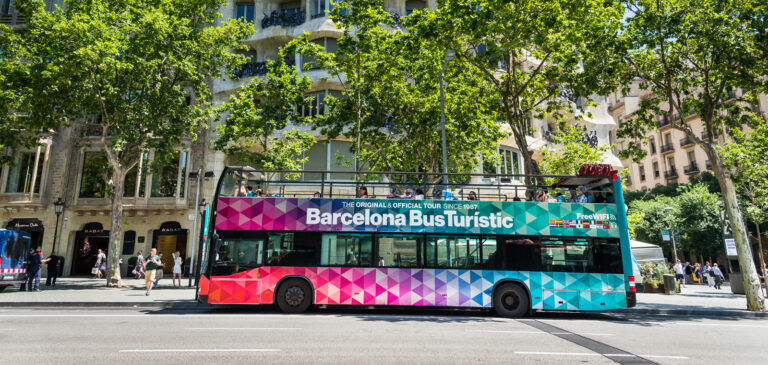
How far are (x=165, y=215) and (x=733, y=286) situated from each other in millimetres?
32421

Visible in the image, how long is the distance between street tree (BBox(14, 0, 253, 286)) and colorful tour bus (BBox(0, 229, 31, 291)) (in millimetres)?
3557

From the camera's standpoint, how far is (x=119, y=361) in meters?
5.81

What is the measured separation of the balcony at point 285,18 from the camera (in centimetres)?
2804

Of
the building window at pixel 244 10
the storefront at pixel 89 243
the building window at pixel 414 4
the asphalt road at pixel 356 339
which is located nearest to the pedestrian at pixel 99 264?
the storefront at pixel 89 243

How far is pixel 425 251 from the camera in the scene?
11867mm

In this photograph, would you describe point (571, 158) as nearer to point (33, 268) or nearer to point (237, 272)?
point (237, 272)

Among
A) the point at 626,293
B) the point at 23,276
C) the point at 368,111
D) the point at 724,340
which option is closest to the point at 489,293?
the point at 626,293

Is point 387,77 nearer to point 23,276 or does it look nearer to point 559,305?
point 559,305

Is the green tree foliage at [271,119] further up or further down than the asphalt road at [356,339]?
further up

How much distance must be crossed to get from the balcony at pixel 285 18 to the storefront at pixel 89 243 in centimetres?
1693

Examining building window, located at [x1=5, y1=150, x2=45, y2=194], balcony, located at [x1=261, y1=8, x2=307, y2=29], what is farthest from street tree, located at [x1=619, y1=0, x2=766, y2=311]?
building window, located at [x1=5, y1=150, x2=45, y2=194]

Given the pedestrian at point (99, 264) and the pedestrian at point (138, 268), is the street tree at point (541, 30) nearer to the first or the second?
the pedestrian at point (138, 268)

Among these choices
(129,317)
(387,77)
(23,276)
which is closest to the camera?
(129,317)

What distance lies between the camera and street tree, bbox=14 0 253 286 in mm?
17578
